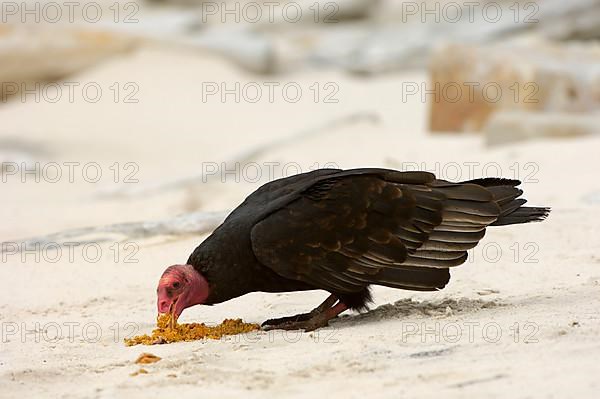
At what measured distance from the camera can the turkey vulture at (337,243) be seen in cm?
473

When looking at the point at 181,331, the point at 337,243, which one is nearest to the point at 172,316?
the point at 181,331

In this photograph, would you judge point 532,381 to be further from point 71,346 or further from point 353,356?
point 71,346

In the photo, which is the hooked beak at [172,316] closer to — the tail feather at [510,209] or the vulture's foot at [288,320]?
the vulture's foot at [288,320]

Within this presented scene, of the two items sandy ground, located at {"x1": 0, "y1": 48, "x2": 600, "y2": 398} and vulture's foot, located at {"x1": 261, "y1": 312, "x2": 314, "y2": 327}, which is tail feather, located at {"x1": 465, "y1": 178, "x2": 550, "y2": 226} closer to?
sandy ground, located at {"x1": 0, "y1": 48, "x2": 600, "y2": 398}

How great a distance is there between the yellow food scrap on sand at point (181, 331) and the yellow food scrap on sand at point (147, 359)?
1.26 feet

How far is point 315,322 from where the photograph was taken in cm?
486

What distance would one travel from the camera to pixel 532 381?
350 centimetres

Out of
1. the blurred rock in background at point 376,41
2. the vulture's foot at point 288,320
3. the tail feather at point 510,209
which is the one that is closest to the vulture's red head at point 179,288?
the vulture's foot at point 288,320

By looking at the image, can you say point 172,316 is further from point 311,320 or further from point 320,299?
point 320,299

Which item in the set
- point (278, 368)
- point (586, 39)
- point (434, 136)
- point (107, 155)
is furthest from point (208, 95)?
point (278, 368)

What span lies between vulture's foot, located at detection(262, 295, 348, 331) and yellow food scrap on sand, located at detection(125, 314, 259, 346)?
0.10 m

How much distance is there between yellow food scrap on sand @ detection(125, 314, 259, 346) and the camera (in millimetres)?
4797

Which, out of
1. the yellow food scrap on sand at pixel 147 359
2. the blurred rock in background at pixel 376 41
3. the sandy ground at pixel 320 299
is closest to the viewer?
the sandy ground at pixel 320 299

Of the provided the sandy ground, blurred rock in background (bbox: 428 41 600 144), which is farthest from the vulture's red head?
blurred rock in background (bbox: 428 41 600 144)
